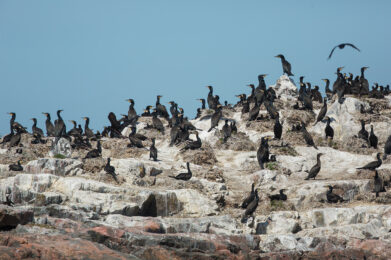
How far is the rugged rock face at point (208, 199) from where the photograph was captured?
20594mm

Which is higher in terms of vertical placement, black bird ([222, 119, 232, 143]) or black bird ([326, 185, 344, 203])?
black bird ([222, 119, 232, 143])

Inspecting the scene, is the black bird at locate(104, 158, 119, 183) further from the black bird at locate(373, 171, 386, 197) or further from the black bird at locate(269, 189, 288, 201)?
the black bird at locate(373, 171, 386, 197)

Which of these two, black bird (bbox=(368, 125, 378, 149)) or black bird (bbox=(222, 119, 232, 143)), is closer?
black bird (bbox=(368, 125, 378, 149))

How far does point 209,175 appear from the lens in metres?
31.1

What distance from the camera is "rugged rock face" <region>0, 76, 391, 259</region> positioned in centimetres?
2059

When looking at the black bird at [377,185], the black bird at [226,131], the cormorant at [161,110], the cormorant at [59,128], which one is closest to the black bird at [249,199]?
the black bird at [377,185]

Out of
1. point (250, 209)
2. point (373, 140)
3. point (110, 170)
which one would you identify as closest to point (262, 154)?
point (250, 209)

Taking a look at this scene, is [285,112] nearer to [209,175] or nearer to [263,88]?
[263,88]

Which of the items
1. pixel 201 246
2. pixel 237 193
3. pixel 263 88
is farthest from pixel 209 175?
pixel 263 88

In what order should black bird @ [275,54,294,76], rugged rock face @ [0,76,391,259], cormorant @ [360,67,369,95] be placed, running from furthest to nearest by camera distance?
1. black bird @ [275,54,294,76]
2. cormorant @ [360,67,369,95]
3. rugged rock face @ [0,76,391,259]

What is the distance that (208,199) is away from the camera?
28.5 m

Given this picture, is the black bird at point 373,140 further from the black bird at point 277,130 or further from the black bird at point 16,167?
the black bird at point 16,167

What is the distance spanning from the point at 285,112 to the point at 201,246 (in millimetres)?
19254

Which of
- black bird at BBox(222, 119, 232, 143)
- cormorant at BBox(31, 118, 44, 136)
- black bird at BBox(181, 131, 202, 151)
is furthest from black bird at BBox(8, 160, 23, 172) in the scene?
black bird at BBox(222, 119, 232, 143)
